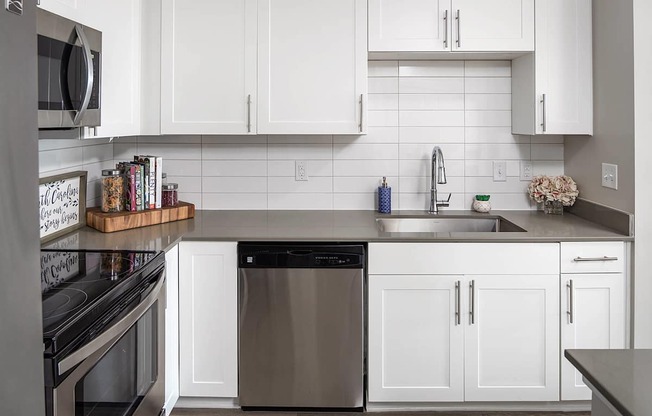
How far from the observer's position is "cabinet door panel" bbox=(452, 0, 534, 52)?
10.7ft

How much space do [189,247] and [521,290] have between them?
142 centimetres

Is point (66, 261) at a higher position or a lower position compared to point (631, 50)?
lower

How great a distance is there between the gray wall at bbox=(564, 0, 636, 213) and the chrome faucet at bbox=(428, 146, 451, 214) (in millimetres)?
680

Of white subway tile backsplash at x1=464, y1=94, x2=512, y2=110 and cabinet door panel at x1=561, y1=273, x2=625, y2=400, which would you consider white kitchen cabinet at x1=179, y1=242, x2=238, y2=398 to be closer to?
cabinet door panel at x1=561, y1=273, x2=625, y2=400

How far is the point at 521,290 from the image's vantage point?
9.71 feet

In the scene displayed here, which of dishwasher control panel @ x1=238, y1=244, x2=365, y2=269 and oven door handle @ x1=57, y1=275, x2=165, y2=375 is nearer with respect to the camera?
oven door handle @ x1=57, y1=275, x2=165, y2=375

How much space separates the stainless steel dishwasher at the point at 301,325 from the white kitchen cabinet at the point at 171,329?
269 millimetres

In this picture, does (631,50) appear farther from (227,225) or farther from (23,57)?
(23,57)

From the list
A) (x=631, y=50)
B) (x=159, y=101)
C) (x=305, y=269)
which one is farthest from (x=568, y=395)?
(x=159, y=101)

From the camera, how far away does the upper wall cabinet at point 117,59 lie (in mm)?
2574

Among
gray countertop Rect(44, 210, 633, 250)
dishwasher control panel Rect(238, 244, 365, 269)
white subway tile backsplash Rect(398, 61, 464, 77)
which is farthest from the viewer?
white subway tile backsplash Rect(398, 61, 464, 77)

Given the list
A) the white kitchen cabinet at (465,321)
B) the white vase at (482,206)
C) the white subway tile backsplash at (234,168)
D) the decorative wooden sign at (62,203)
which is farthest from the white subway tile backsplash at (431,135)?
the decorative wooden sign at (62,203)

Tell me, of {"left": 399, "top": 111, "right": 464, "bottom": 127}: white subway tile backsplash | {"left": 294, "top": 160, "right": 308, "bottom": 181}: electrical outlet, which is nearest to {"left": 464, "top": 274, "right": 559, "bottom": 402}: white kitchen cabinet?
{"left": 399, "top": 111, "right": 464, "bottom": 127}: white subway tile backsplash

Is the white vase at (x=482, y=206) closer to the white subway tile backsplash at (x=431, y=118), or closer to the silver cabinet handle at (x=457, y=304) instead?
the white subway tile backsplash at (x=431, y=118)
